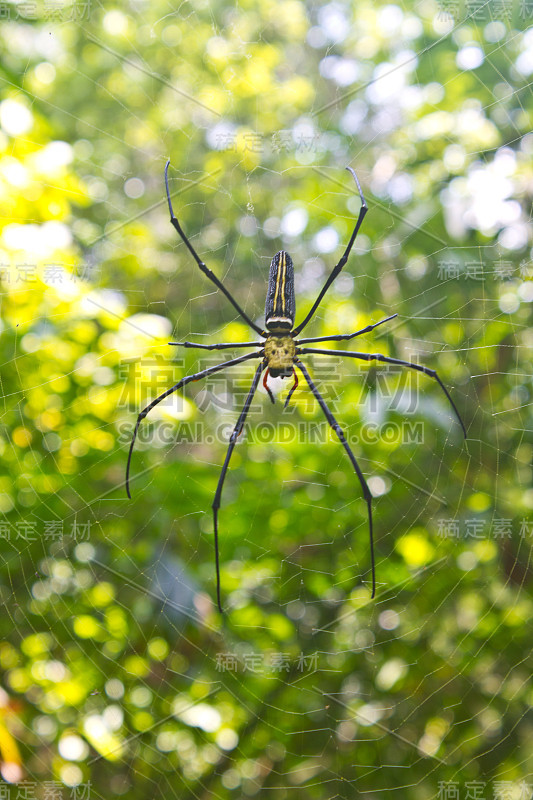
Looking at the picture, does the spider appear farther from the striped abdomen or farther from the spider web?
the spider web

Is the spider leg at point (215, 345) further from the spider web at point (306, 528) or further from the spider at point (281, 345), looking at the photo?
the spider web at point (306, 528)

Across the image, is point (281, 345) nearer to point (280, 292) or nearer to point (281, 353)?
point (281, 353)

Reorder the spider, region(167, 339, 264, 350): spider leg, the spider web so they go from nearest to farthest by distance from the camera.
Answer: the spider < region(167, 339, 264, 350): spider leg < the spider web

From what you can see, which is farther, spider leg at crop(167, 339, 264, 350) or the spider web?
the spider web

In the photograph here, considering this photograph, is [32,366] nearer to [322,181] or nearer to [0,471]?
[0,471]

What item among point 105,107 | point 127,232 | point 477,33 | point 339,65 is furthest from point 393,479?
point 105,107

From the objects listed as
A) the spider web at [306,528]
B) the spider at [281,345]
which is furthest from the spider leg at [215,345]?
the spider web at [306,528]

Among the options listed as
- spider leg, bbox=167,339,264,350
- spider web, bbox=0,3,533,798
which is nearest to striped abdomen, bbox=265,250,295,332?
spider leg, bbox=167,339,264,350
